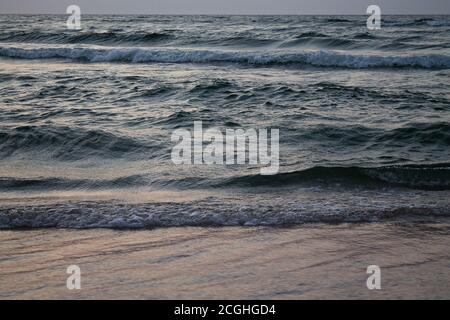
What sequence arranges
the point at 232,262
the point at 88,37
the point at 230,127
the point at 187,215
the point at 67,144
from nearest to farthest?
the point at 232,262
the point at 187,215
the point at 67,144
the point at 230,127
the point at 88,37

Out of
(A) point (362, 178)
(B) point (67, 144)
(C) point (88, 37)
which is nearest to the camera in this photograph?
(A) point (362, 178)

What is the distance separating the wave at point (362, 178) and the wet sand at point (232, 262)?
4.54ft

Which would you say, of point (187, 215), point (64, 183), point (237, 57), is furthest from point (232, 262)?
point (237, 57)

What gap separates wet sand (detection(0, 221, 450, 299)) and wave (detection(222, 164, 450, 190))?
1.38 meters

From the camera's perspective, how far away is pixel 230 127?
9.81 metres

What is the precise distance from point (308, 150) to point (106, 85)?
7763mm

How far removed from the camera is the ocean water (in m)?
5.88

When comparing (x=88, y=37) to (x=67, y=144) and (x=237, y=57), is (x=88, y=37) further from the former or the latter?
(x=67, y=144)

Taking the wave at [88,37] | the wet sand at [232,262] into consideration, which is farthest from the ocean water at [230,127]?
the wave at [88,37]

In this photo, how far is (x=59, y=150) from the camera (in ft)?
27.8

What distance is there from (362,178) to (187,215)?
2.39 metres

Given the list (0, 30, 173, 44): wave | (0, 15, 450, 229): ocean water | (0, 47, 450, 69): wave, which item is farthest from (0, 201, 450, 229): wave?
(0, 30, 173, 44): wave

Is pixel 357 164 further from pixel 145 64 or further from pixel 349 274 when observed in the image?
pixel 145 64
